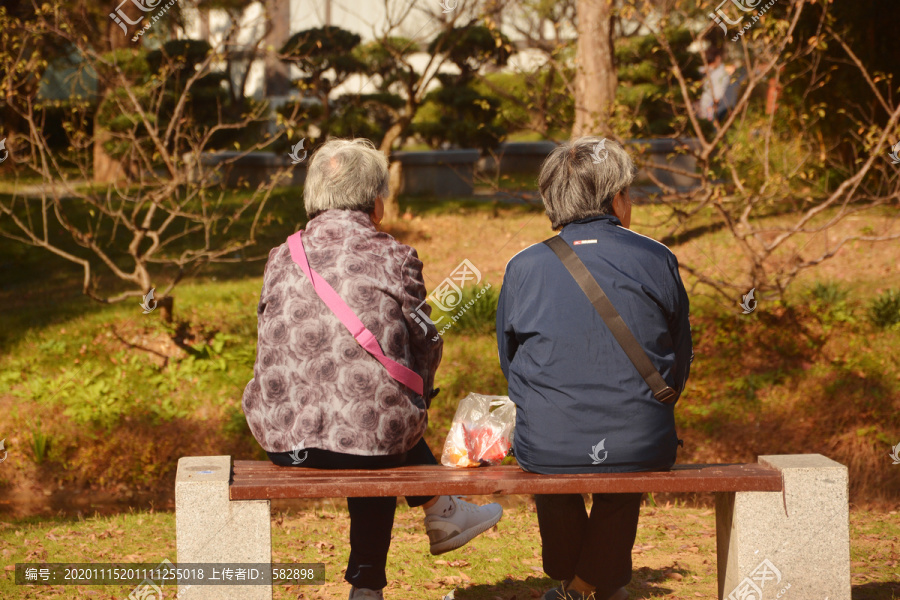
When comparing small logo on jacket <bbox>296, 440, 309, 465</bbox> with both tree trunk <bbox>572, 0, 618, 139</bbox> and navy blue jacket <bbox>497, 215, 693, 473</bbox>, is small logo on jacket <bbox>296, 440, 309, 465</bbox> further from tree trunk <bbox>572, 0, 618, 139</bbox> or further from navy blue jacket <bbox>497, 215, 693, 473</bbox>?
tree trunk <bbox>572, 0, 618, 139</bbox>

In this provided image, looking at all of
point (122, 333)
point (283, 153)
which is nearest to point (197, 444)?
point (122, 333)

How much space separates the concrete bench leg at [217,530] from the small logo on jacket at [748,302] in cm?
510

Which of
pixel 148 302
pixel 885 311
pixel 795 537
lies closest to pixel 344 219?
pixel 795 537

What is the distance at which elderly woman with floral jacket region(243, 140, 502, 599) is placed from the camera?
2.95 meters

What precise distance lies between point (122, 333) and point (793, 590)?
6549mm

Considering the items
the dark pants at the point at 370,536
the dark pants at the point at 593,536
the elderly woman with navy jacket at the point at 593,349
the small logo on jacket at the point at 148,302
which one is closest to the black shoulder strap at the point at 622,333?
the elderly woman with navy jacket at the point at 593,349

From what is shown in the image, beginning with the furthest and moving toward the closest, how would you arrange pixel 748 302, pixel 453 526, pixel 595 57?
pixel 595 57 < pixel 748 302 < pixel 453 526

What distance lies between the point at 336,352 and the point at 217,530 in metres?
0.67

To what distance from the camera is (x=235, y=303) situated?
28.1 feet

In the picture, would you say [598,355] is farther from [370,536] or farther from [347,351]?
[370,536]

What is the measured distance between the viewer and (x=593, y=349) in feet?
9.24

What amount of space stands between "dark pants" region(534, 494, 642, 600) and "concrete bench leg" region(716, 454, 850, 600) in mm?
350

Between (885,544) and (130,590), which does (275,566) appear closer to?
(130,590)

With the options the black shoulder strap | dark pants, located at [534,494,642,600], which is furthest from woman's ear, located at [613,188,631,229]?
dark pants, located at [534,494,642,600]
